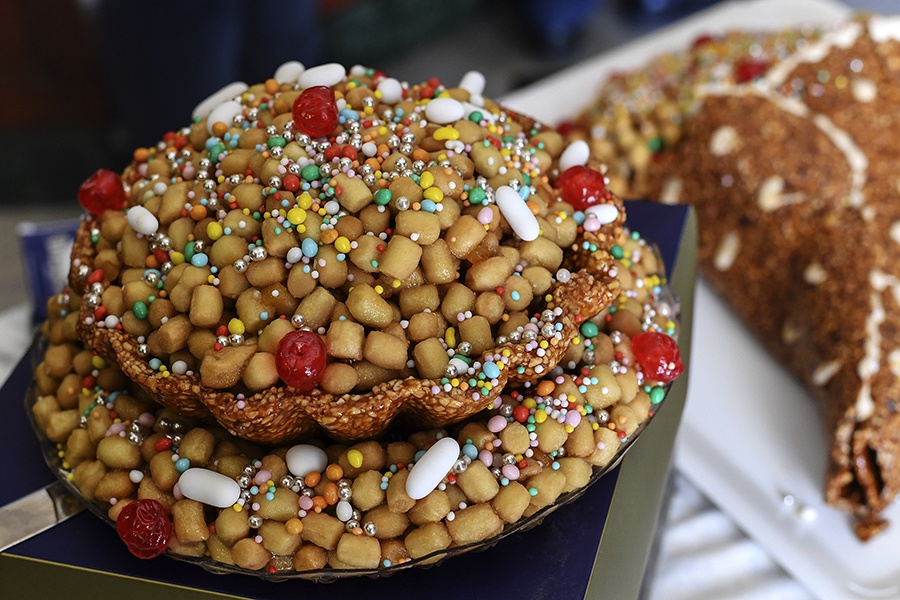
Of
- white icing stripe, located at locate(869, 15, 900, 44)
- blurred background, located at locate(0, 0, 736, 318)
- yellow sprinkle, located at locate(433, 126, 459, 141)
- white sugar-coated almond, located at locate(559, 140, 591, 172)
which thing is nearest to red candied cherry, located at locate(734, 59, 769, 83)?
white icing stripe, located at locate(869, 15, 900, 44)

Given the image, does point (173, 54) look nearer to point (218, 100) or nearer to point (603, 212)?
point (218, 100)

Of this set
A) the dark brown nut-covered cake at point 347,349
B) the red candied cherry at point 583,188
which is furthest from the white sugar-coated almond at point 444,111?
the red candied cherry at point 583,188

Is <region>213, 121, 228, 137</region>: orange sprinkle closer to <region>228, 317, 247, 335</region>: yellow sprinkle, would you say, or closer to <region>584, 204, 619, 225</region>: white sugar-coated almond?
<region>228, 317, 247, 335</region>: yellow sprinkle

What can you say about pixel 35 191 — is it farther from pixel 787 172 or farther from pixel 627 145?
pixel 787 172

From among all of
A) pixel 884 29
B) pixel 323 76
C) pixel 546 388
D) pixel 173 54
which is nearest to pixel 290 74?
pixel 323 76

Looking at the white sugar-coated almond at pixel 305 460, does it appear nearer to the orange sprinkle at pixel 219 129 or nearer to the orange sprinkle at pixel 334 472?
the orange sprinkle at pixel 334 472
